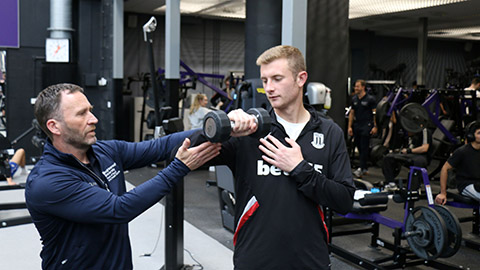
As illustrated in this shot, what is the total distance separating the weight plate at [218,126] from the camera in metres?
1.49

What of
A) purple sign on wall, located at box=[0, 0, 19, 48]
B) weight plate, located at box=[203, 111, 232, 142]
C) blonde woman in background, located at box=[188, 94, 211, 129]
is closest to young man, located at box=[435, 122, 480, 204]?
weight plate, located at box=[203, 111, 232, 142]

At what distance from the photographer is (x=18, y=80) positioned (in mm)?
9289

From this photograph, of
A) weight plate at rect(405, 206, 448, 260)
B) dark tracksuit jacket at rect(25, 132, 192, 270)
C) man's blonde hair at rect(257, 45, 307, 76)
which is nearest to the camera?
dark tracksuit jacket at rect(25, 132, 192, 270)

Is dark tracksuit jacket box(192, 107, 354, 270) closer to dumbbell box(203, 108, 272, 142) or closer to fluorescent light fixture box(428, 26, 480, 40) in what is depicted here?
dumbbell box(203, 108, 272, 142)

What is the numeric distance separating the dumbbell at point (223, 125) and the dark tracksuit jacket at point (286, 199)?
136 millimetres

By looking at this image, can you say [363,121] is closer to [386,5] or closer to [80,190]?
[386,5]

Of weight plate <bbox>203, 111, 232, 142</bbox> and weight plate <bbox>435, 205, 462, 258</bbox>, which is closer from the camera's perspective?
weight plate <bbox>203, 111, 232, 142</bbox>

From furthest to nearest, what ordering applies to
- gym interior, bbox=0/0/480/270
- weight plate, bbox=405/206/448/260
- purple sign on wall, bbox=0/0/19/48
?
purple sign on wall, bbox=0/0/19/48, gym interior, bbox=0/0/480/270, weight plate, bbox=405/206/448/260

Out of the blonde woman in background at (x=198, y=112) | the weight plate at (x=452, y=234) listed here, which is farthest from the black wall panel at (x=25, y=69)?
the weight plate at (x=452, y=234)

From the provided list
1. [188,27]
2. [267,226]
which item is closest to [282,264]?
[267,226]

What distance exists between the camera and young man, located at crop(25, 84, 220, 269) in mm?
1655

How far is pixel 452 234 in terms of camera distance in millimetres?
3701

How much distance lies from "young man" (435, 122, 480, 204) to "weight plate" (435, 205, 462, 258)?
107 cm

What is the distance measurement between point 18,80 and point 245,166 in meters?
8.70
